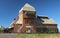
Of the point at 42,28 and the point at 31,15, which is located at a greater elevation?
the point at 31,15

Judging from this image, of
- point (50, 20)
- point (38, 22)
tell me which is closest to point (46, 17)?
point (50, 20)

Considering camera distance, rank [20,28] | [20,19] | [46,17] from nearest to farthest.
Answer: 1. [20,28]
2. [20,19]
3. [46,17]

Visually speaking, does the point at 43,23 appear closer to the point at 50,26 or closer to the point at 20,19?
the point at 50,26

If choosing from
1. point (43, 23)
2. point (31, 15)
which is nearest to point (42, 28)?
point (43, 23)

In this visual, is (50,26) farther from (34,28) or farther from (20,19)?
(20,19)

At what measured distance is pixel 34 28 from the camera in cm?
7975

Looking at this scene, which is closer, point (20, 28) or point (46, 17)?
point (20, 28)

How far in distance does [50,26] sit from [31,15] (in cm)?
1116

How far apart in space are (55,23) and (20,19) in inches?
663

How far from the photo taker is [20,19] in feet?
276

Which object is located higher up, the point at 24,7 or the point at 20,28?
the point at 24,7

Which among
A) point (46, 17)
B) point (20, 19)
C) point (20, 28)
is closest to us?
point (20, 28)

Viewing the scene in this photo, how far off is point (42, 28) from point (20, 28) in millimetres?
10536

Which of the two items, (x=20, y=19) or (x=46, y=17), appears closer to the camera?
(x=20, y=19)
